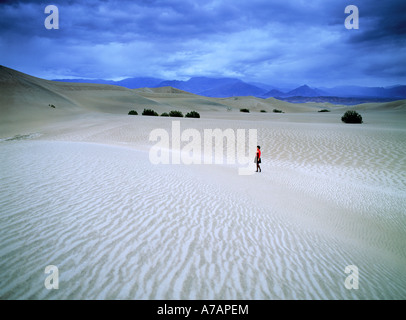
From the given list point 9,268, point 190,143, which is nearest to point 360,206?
point 9,268

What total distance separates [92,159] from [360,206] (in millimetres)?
9721

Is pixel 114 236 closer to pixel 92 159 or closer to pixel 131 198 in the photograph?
pixel 131 198

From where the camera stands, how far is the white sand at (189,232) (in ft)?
8.66

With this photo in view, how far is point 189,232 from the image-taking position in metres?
3.87

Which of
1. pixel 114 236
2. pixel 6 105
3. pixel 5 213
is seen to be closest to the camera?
pixel 114 236

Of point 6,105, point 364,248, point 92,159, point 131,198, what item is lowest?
point 364,248

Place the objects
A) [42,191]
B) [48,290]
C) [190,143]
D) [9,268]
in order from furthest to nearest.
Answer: [190,143], [42,191], [9,268], [48,290]

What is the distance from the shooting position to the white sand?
8.66 ft

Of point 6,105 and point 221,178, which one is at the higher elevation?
point 6,105

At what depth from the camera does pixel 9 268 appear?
8.40ft

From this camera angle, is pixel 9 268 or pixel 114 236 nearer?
pixel 9 268

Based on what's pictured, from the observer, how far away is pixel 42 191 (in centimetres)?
489

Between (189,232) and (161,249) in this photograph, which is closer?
(161,249)

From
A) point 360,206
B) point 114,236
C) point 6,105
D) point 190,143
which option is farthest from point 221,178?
point 6,105
